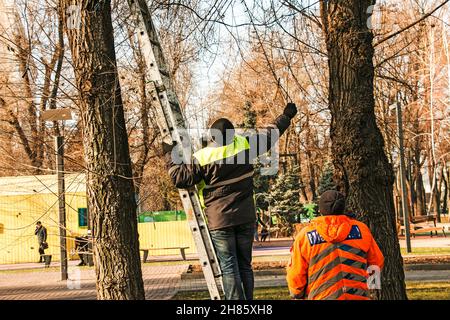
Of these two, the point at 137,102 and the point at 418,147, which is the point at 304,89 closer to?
the point at 137,102

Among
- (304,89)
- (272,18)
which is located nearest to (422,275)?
(304,89)

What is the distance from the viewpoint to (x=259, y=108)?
40688 millimetres

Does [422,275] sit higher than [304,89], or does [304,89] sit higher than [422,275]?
[304,89]

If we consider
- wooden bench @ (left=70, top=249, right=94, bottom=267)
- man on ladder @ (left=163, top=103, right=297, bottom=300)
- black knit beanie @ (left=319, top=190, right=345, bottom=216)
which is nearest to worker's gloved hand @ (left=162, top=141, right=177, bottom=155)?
man on ladder @ (left=163, top=103, right=297, bottom=300)

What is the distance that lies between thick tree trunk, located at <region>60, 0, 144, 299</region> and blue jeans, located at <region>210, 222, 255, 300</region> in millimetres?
2020

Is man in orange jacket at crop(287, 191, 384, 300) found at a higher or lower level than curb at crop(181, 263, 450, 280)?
higher

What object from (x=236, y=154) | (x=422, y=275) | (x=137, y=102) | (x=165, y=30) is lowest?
(x=422, y=275)

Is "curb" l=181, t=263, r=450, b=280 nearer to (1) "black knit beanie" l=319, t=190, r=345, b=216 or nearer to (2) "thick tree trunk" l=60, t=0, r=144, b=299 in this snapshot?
(2) "thick tree trunk" l=60, t=0, r=144, b=299

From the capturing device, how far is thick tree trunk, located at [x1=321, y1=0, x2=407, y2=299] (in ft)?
24.8

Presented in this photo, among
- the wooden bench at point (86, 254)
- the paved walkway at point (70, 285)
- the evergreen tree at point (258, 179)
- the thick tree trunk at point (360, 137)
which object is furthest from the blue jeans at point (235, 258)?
the evergreen tree at point (258, 179)

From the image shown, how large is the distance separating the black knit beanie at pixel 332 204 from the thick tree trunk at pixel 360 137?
8.27 feet

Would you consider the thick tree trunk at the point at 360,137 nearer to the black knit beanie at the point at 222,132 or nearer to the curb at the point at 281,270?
the black knit beanie at the point at 222,132
